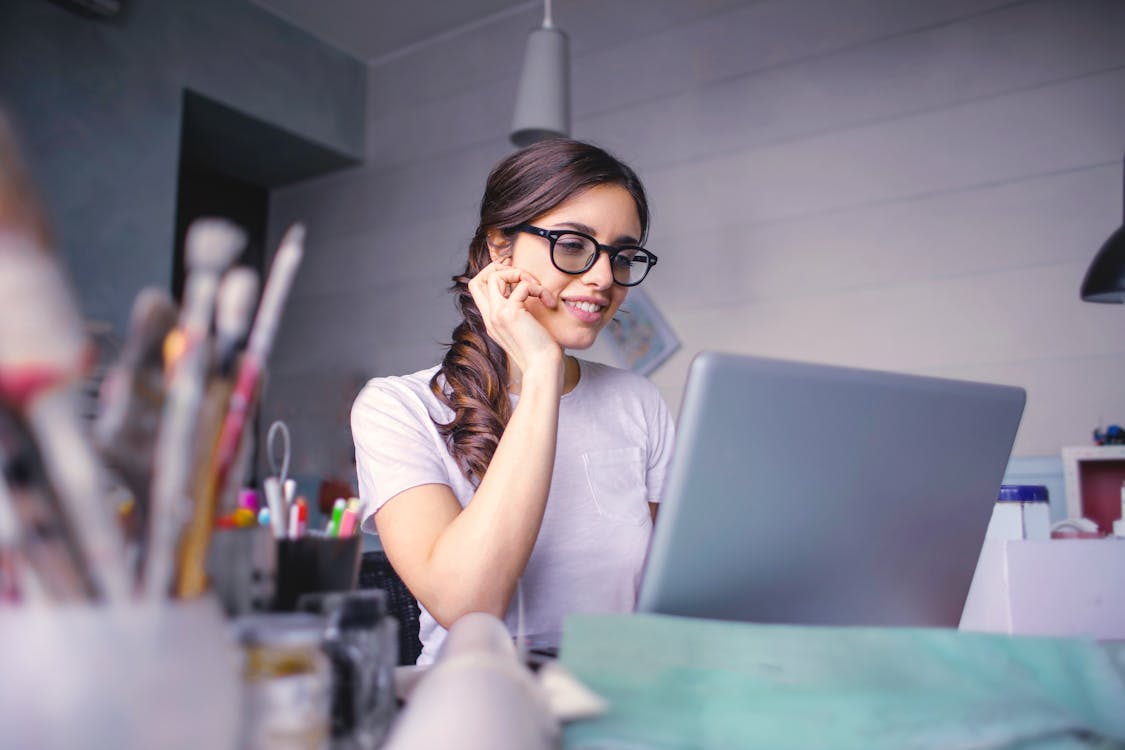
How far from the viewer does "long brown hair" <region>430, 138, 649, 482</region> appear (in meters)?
1.23

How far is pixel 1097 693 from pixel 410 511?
0.76 m

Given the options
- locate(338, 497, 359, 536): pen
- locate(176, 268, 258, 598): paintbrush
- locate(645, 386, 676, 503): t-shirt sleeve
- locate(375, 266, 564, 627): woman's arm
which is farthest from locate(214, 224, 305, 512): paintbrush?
locate(645, 386, 676, 503): t-shirt sleeve

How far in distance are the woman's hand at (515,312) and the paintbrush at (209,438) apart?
0.70m

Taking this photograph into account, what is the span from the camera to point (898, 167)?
2.60m

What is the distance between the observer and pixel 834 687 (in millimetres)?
508

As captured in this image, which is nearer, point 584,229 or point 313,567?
point 313,567

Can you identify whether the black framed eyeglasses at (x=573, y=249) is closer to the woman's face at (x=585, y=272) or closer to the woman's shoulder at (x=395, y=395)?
the woman's face at (x=585, y=272)

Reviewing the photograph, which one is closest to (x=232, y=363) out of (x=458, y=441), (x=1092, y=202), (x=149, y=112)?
(x=458, y=441)

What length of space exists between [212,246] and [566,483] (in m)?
0.99

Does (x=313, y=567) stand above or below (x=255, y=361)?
below

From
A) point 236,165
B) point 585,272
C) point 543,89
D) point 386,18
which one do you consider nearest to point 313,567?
point 585,272

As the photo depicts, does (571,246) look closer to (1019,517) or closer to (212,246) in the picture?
(1019,517)

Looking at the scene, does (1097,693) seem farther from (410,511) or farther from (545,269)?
(545,269)

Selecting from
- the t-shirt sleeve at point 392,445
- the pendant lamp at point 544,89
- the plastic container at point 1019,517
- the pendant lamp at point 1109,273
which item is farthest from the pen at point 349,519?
the pendant lamp at point 544,89
